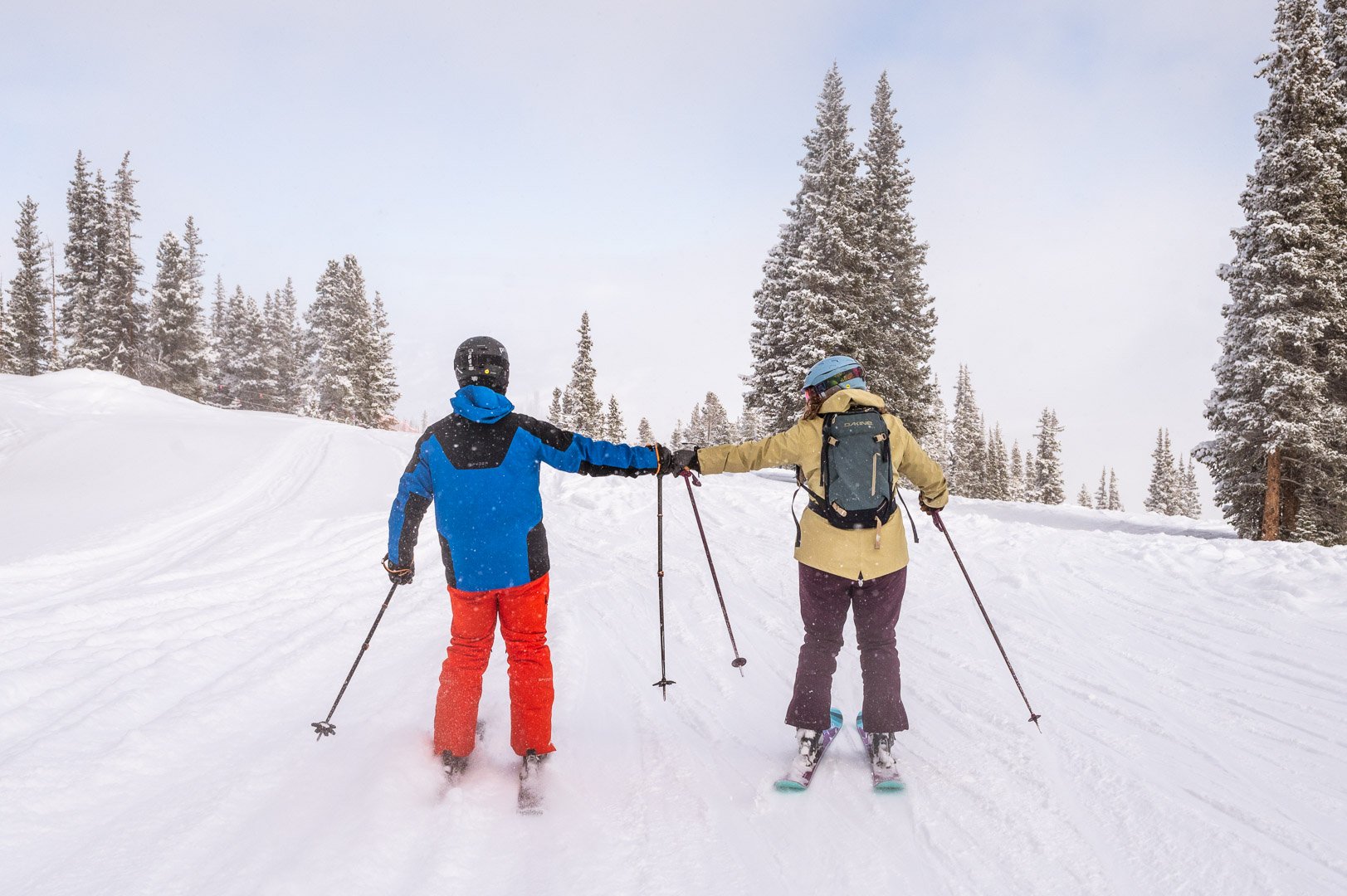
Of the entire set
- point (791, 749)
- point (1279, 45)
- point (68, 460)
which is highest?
point (1279, 45)

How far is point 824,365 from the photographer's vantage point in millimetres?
3762

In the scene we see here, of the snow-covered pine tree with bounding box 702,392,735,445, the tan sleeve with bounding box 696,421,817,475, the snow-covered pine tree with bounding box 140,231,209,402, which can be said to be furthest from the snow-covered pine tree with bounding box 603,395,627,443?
the tan sleeve with bounding box 696,421,817,475

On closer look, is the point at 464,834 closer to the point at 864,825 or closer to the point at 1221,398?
the point at 864,825

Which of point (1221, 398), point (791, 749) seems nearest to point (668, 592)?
point (791, 749)

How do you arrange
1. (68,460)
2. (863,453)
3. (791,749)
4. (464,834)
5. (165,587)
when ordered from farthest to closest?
(68,460), (165,587), (791,749), (863,453), (464,834)

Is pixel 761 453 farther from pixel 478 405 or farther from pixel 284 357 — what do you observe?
pixel 284 357

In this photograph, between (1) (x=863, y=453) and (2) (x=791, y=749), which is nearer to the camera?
(1) (x=863, y=453)

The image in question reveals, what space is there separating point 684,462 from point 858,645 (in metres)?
1.45

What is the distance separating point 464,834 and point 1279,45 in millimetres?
25001

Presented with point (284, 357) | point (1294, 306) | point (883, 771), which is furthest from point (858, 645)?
point (284, 357)

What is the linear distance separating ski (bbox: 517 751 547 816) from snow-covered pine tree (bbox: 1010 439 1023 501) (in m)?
65.2

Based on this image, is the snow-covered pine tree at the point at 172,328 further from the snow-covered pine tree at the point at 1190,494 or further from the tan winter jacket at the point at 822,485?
the snow-covered pine tree at the point at 1190,494

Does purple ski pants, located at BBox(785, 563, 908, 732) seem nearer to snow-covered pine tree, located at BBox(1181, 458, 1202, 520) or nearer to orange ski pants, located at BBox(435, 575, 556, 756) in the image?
orange ski pants, located at BBox(435, 575, 556, 756)

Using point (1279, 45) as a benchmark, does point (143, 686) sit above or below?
below
